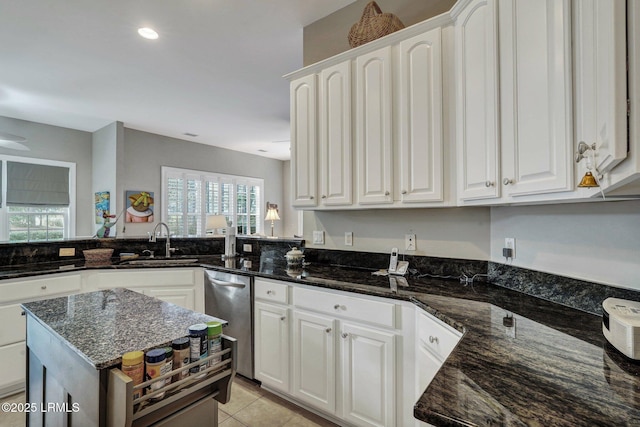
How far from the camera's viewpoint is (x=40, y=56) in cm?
296

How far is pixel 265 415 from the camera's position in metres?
2.07

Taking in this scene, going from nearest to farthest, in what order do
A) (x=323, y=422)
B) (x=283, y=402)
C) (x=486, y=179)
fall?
(x=486, y=179) < (x=323, y=422) < (x=283, y=402)

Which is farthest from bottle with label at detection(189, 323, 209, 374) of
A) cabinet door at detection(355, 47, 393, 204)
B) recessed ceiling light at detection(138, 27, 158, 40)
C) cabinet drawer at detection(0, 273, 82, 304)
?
recessed ceiling light at detection(138, 27, 158, 40)

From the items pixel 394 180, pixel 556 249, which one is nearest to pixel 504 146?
pixel 556 249

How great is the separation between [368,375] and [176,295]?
1886mm

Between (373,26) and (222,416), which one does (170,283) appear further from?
(373,26)

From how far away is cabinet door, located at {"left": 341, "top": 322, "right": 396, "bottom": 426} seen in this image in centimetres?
165

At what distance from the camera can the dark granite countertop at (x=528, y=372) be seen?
629 millimetres

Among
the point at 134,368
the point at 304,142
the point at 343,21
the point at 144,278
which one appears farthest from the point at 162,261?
the point at 343,21

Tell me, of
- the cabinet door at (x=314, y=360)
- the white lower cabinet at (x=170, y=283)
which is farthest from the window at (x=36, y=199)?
the cabinet door at (x=314, y=360)

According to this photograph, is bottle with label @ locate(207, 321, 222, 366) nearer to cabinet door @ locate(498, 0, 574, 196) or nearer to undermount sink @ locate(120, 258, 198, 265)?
cabinet door @ locate(498, 0, 574, 196)

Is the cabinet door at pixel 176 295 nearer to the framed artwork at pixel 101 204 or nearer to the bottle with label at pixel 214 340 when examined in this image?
the bottle with label at pixel 214 340

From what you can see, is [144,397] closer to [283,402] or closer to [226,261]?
[283,402]

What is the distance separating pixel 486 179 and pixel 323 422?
1.80 metres
